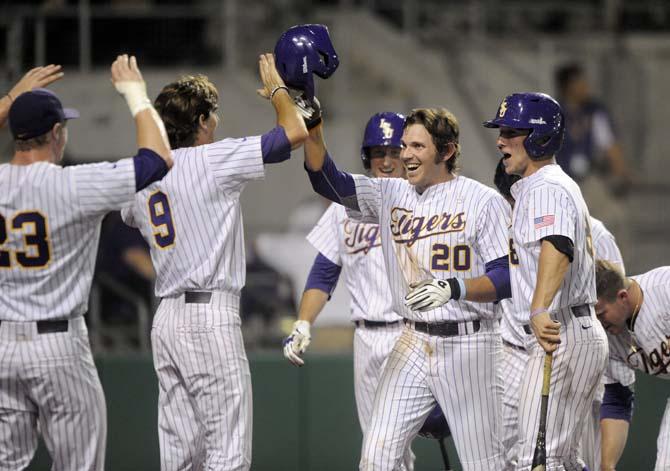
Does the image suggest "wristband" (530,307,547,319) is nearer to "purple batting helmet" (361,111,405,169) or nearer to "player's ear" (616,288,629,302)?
"player's ear" (616,288,629,302)

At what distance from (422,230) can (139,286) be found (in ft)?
13.1

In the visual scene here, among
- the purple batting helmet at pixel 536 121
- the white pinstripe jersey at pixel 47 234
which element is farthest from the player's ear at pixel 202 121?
the purple batting helmet at pixel 536 121

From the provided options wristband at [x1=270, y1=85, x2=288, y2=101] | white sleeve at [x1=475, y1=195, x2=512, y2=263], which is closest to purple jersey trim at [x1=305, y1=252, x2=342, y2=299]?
white sleeve at [x1=475, y1=195, x2=512, y2=263]

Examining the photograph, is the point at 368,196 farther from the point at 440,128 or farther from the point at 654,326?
the point at 654,326

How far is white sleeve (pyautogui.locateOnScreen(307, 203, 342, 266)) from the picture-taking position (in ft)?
22.5

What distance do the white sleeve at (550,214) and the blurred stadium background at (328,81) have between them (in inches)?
139

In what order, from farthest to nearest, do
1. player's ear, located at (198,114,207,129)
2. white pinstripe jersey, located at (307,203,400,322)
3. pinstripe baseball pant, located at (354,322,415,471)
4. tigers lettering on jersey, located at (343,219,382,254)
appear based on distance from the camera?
tigers lettering on jersey, located at (343,219,382,254) < white pinstripe jersey, located at (307,203,400,322) < pinstripe baseball pant, located at (354,322,415,471) < player's ear, located at (198,114,207,129)

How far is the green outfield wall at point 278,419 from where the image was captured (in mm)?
8453

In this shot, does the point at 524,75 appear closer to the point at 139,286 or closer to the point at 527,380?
the point at 139,286

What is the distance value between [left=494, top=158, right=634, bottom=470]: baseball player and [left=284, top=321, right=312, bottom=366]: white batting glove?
→ 1.11 m

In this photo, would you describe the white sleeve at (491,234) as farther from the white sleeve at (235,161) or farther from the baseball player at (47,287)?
the baseball player at (47,287)

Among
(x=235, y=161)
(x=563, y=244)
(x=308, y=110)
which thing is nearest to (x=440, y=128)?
(x=308, y=110)

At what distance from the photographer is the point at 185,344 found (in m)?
5.35

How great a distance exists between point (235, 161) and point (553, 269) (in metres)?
1.51
